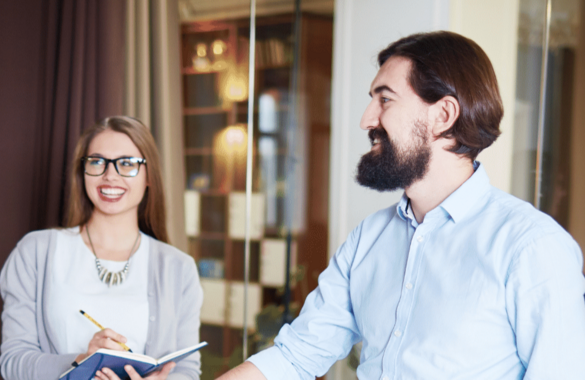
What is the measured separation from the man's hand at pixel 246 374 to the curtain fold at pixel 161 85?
3.51 ft

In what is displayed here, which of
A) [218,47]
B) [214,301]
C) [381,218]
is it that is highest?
[218,47]

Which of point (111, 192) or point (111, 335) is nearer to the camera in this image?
point (111, 335)

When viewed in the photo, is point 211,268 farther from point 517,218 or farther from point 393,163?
point 517,218

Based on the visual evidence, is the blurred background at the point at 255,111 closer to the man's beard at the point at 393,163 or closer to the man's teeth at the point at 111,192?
the man's teeth at the point at 111,192

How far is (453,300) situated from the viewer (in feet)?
3.73

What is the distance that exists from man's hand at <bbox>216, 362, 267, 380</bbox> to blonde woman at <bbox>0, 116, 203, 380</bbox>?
0.22m

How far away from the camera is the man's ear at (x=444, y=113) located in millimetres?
1331

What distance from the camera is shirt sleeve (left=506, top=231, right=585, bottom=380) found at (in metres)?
0.98

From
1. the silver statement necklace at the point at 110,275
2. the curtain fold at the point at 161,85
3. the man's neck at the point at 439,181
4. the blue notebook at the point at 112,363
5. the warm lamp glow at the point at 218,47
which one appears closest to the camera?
the blue notebook at the point at 112,363

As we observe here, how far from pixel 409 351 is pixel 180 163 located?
1.54 metres

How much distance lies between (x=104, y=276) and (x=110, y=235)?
6.2 inches

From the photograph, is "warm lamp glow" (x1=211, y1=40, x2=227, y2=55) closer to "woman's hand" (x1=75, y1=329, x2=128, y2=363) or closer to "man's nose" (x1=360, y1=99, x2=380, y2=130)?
"man's nose" (x1=360, y1=99, x2=380, y2=130)

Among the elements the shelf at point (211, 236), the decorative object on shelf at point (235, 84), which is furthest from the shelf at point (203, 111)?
the shelf at point (211, 236)

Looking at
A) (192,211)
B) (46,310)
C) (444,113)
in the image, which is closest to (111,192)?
(46,310)
